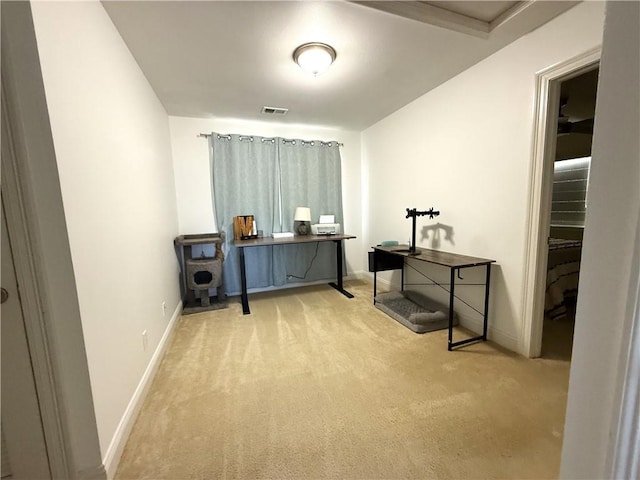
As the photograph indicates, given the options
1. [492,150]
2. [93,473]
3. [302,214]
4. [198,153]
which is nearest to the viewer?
[93,473]

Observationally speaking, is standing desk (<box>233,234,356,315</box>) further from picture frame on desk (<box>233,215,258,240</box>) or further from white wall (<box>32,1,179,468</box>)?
white wall (<box>32,1,179,468</box>)

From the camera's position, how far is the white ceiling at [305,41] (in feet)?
5.26

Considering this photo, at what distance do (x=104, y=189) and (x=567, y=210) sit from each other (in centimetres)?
530

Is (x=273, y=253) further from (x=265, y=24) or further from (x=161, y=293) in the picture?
(x=265, y=24)

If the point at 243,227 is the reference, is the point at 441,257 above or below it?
below

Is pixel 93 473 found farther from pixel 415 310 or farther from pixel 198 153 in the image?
pixel 198 153

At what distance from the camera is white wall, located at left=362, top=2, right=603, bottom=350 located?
182cm

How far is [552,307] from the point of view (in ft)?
8.96

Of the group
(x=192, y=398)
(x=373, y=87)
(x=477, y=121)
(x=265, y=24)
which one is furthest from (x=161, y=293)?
(x=477, y=121)

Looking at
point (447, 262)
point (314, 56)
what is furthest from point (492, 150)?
point (314, 56)

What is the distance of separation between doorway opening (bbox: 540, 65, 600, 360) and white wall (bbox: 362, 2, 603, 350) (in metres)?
0.24

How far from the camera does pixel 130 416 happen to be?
148 centimetres

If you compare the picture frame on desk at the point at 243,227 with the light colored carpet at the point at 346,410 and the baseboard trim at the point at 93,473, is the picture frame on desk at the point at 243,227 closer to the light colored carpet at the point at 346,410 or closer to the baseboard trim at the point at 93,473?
the light colored carpet at the point at 346,410

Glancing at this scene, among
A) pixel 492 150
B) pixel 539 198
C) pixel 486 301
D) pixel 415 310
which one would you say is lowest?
pixel 415 310
